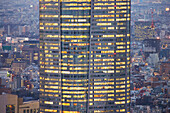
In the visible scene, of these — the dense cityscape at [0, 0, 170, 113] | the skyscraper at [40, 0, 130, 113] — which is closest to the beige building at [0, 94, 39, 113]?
the dense cityscape at [0, 0, 170, 113]

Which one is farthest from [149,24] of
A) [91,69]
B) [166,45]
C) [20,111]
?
[91,69]

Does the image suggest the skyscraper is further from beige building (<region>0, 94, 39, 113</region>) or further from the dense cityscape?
the dense cityscape

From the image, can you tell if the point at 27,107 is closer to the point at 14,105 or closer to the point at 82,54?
the point at 14,105

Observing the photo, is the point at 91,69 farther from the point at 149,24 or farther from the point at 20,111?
the point at 149,24

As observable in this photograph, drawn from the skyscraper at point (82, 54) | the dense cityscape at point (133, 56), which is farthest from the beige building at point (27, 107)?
the skyscraper at point (82, 54)

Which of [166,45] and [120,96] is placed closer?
[120,96]

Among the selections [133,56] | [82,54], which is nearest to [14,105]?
[82,54]

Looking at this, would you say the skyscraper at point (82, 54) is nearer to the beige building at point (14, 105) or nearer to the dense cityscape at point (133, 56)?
the beige building at point (14, 105)
